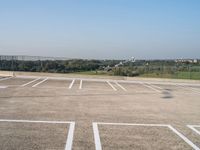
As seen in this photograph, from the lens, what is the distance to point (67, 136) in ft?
18.6

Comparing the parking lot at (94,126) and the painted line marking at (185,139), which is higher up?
the parking lot at (94,126)

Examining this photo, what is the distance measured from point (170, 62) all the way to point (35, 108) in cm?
2271

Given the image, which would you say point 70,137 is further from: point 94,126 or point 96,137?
point 94,126

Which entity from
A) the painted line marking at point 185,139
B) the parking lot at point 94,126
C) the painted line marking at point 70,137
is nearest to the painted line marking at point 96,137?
the parking lot at point 94,126

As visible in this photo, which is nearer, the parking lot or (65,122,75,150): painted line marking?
(65,122,75,150): painted line marking

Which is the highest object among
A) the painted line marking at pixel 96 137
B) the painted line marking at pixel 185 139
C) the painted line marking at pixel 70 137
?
the painted line marking at pixel 70 137

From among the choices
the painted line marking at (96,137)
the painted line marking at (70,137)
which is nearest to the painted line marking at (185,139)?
the painted line marking at (96,137)

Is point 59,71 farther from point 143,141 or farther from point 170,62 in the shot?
point 143,141

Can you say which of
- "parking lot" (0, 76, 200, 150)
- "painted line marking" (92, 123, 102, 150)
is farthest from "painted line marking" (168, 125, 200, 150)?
"painted line marking" (92, 123, 102, 150)

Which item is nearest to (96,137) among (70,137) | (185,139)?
(70,137)

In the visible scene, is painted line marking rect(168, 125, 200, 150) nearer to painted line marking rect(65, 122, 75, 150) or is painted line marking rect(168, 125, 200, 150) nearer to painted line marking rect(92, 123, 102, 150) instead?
painted line marking rect(92, 123, 102, 150)

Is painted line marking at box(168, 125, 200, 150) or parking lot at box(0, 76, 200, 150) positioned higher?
parking lot at box(0, 76, 200, 150)

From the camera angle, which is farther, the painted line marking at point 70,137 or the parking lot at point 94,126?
the parking lot at point 94,126

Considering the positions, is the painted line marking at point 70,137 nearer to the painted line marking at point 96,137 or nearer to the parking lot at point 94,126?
the parking lot at point 94,126
